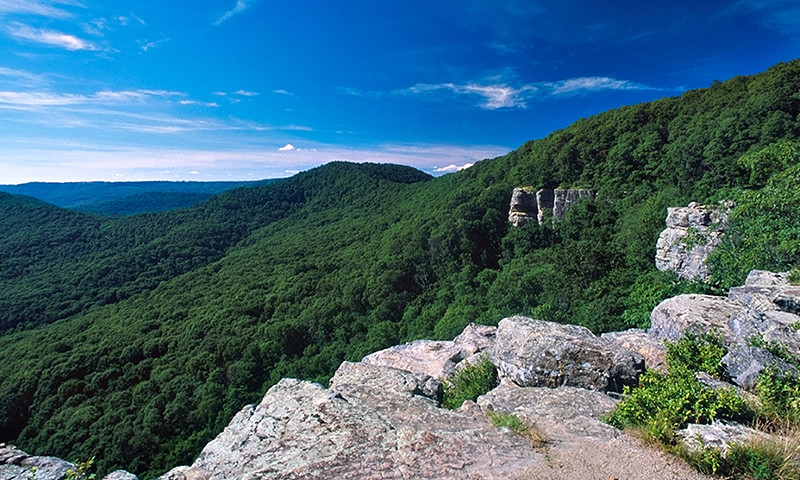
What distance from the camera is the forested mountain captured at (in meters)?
22.3

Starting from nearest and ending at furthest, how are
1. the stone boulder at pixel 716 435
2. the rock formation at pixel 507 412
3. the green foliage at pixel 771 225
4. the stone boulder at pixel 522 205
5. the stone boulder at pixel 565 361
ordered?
the stone boulder at pixel 716 435, the rock formation at pixel 507 412, the stone boulder at pixel 565 361, the green foliage at pixel 771 225, the stone boulder at pixel 522 205

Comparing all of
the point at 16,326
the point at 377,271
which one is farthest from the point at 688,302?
the point at 16,326

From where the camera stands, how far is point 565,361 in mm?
8820

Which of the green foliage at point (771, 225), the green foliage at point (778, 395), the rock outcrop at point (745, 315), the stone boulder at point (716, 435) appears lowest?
the stone boulder at point (716, 435)

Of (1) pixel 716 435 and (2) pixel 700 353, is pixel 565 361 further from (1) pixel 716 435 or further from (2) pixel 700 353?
(1) pixel 716 435

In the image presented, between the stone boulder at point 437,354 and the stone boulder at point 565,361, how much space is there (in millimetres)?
3615

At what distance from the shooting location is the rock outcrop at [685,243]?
1897cm

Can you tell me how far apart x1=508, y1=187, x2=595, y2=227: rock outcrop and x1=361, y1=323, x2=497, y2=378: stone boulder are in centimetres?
3090

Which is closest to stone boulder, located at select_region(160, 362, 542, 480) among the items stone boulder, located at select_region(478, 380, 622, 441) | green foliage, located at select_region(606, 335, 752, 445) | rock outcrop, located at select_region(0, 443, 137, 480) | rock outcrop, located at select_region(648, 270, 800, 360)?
stone boulder, located at select_region(478, 380, 622, 441)

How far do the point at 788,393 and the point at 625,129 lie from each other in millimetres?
52366

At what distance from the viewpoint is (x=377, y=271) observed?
51594 mm

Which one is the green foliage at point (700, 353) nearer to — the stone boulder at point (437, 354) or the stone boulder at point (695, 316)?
the stone boulder at point (695, 316)

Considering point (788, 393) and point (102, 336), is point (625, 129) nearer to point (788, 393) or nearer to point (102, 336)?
point (788, 393)

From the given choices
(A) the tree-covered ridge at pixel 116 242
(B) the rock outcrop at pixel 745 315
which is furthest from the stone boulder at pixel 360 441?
(A) the tree-covered ridge at pixel 116 242
